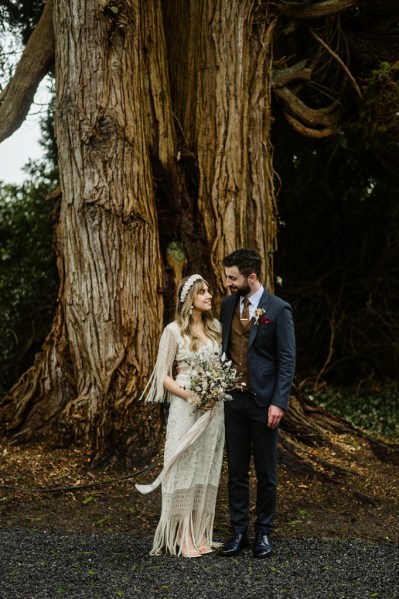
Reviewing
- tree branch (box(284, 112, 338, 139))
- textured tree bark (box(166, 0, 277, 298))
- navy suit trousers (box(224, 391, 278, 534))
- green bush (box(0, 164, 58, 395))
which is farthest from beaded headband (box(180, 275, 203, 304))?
green bush (box(0, 164, 58, 395))

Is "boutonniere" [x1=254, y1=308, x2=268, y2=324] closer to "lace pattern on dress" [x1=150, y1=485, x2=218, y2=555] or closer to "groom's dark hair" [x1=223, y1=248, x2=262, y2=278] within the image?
"groom's dark hair" [x1=223, y1=248, x2=262, y2=278]

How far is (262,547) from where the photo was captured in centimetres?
582

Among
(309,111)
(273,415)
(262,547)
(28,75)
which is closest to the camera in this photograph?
(273,415)

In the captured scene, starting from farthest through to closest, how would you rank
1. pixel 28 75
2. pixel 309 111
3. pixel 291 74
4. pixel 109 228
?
pixel 309 111 → pixel 291 74 → pixel 28 75 → pixel 109 228

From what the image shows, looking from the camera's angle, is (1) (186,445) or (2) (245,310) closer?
(1) (186,445)

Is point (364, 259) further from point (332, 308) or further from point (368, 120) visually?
point (368, 120)

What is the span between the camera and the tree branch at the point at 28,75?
8883 mm

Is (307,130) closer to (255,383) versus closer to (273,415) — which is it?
(255,383)

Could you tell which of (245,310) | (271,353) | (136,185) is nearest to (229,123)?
(136,185)

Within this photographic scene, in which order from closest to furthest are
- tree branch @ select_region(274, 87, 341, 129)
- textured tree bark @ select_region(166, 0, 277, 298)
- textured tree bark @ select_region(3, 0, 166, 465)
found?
textured tree bark @ select_region(3, 0, 166, 465) → textured tree bark @ select_region(166, 0, 277, 298) → tree branch @ select_region(274, 87, 341, 129)

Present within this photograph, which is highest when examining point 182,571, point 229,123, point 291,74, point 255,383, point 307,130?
point 291,74

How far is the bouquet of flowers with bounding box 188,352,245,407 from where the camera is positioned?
556 centimetres

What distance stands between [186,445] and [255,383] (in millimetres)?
646

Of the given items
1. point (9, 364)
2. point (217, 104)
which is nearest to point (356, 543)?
point (217, 104)
